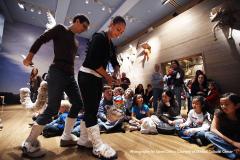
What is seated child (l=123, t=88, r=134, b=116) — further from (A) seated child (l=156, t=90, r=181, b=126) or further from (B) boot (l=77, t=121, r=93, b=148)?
(B) boot (l=77, t=121, r=93, b=148)

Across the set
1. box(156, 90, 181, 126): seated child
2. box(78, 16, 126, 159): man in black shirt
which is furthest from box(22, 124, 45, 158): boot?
box(156, 90, 181, 126): seated child

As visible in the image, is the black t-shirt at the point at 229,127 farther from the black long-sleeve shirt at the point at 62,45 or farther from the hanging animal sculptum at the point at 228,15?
the hanging animal sculptum at the point at 228,15

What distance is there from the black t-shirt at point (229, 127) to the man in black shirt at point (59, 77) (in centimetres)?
164

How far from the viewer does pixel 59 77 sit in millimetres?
1601

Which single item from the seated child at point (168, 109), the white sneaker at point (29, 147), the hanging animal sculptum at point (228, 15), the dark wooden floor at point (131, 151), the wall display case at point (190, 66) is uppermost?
the hanging animal sculptum at point (228, 15)

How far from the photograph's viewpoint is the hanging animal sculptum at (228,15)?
368cm

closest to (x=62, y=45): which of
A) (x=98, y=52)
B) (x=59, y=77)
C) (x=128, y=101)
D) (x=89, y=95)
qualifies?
(x=59, y=77)

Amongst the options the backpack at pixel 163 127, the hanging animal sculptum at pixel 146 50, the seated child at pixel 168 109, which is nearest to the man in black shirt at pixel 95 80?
the backpack at pixel 163 127

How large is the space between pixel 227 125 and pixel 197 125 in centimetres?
61

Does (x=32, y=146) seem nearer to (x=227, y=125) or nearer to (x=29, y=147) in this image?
(x=29, y=147)

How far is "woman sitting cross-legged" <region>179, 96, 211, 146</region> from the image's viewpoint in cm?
219

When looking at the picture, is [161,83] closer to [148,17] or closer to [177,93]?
[177,93]

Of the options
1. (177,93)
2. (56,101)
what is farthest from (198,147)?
(177,93)

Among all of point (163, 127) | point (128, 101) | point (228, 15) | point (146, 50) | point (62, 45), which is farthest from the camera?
point (146, 50)
